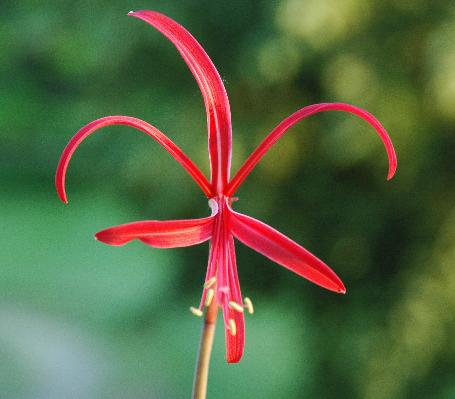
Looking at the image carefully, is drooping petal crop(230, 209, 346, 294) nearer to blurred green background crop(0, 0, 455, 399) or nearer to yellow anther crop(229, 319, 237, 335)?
yellow anther crop(229, 319, 237, 335)

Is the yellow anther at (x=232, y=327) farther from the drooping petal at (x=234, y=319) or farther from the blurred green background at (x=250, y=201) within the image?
the blurred green background at (x=250, y=201)

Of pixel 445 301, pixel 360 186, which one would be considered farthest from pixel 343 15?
pixel 445 301

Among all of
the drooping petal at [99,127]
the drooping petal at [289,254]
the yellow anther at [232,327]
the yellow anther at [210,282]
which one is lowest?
the yellow anther at [232,327]

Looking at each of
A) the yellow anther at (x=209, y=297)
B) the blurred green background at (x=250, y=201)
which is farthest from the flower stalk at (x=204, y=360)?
the blurred green background at (x=250, y=201)

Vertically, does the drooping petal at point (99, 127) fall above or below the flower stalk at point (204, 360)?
above

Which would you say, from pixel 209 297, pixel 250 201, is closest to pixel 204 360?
pixel 209 297

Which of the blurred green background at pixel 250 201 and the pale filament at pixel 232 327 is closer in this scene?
the pale filament at pixel 232 327

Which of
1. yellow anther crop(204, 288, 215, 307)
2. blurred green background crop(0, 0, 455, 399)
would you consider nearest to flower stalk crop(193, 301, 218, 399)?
yellow anther crop(204, 288, 215, 307)
